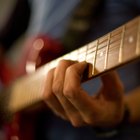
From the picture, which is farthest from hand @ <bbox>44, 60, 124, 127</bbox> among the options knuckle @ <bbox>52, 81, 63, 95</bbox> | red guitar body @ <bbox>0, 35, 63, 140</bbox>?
red guitar body @ <bbox>0, 35, 63, 140</bbox>

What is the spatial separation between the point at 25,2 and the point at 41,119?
654 millimetres

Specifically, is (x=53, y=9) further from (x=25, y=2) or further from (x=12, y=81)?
(x=25, y=2)

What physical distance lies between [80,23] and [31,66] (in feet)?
0.52

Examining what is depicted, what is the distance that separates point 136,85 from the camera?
30.8 inches

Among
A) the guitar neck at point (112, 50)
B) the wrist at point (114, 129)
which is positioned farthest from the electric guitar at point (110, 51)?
the wrist at point (114, 129)

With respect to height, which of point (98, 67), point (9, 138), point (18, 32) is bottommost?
point (18, 32)

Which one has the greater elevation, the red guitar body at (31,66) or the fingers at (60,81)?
the fingers at (60,81)

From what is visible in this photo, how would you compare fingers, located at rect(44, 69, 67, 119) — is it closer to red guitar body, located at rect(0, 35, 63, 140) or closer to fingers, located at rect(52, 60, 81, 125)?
fingers, located at rect(52, 60, 81, 125)

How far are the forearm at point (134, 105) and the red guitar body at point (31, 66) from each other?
229 mm

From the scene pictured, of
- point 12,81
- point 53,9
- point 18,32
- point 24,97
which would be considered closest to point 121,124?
point 24,97

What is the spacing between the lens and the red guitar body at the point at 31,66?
879 millimetres

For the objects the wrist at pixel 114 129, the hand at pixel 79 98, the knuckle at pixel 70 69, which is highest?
the knuckle at pixel 70 69

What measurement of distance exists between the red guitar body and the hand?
253 mm

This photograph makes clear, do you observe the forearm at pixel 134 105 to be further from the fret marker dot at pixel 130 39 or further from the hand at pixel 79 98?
the fret marker dot at pixel 130 39
